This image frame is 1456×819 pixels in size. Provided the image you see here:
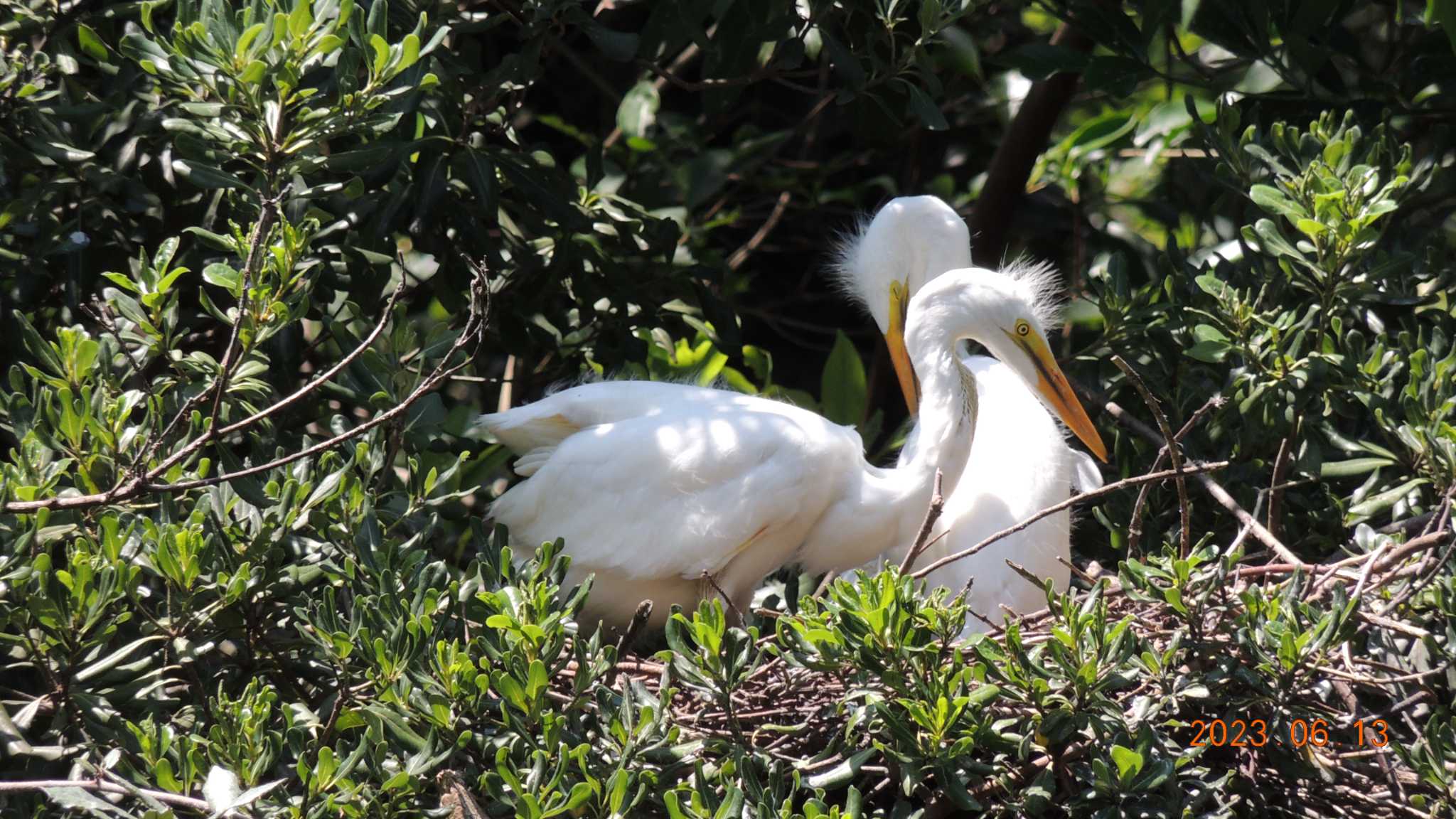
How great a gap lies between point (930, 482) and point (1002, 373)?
710mm

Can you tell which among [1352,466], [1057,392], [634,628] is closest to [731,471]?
[634,628]

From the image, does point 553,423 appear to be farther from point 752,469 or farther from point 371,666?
point 371,666

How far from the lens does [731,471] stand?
2975 millimetres

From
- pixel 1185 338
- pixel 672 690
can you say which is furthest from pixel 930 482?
pixel 672 690

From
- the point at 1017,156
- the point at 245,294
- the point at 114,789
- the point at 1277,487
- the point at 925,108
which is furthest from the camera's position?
the point at 1017,156

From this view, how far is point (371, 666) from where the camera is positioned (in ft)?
7.09

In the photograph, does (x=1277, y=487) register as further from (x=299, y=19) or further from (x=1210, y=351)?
(x=299, y=19)

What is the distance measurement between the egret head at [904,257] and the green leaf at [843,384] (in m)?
0.11

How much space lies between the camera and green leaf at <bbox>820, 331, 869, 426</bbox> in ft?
12.7

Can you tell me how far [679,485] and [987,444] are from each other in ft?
2.95

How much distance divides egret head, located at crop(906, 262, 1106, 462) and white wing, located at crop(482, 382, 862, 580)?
1.08 feet

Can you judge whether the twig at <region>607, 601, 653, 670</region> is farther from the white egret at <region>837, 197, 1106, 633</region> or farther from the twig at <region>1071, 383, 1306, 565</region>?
the twig at <region>1071, 383, 1306, 565</region>

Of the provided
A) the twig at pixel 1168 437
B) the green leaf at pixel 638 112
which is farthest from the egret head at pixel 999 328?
the green leaf at pixel 638 112

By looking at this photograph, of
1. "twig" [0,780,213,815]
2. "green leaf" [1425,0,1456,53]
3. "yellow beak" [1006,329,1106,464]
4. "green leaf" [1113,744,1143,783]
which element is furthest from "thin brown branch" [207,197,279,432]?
"green leaf" [1425,0,1456,53]
